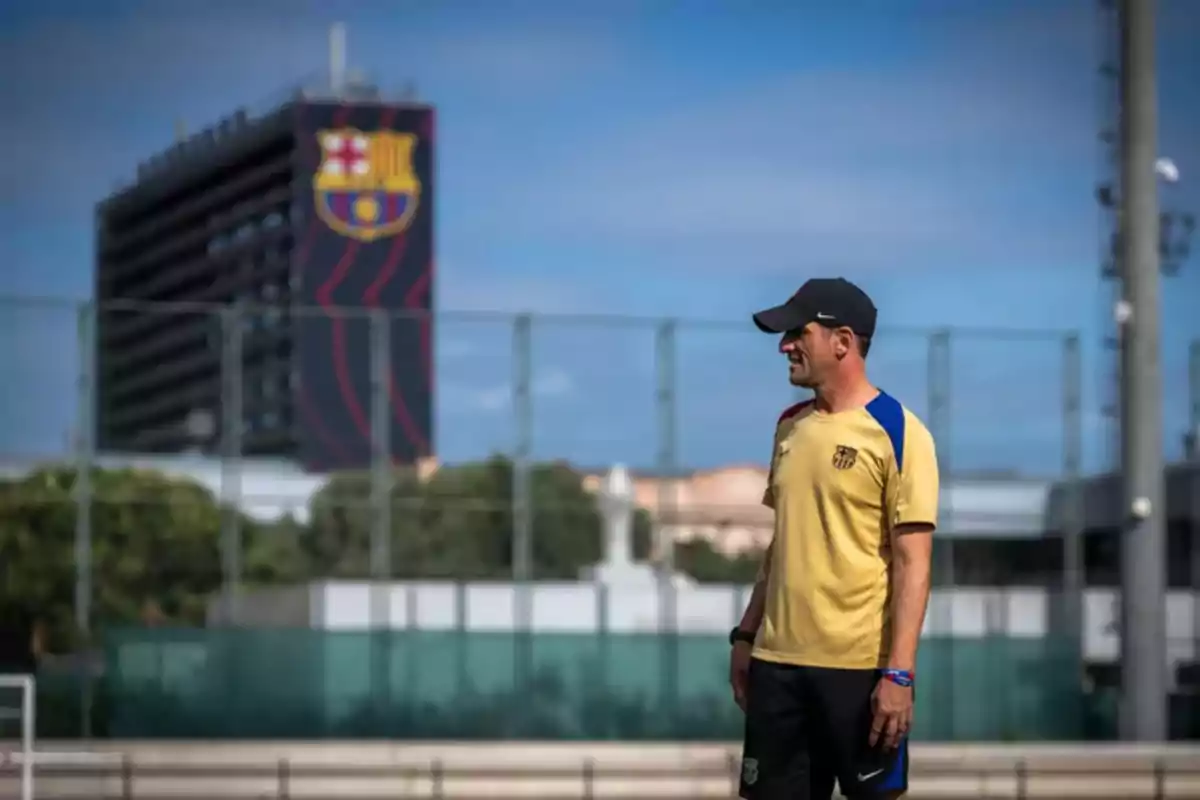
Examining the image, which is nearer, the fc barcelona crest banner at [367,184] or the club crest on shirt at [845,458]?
the club crest on shirt at [845,458]

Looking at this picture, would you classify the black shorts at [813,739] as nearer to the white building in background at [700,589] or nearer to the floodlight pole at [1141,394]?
the floodlight pole at [1141,394]

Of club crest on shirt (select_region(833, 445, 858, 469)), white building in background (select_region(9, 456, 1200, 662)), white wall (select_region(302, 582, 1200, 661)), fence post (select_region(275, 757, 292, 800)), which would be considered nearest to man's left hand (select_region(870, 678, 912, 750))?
club crest on shirt (select_region(833, 445, 858, 469))

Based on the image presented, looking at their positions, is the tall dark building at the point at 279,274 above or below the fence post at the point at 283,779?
→ above

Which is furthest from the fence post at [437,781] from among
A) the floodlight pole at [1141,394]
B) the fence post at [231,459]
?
the fence post at [231,459]

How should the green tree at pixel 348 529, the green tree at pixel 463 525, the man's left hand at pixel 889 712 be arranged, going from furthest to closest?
the green tree at pixel 348 529, the green tree at pixel 463 525, the man's left hand at pixel 889 712

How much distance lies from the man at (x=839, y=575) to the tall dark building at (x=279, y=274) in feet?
71.8

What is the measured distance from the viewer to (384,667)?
976 inches

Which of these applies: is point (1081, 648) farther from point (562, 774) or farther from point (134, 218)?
point (134, 218)

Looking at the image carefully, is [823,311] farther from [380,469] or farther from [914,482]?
[380,469]

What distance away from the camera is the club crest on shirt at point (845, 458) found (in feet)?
15.6

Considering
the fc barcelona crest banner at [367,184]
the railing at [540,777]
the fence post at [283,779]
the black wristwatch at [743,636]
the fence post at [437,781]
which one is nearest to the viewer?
the black wristwatch at [743,636]

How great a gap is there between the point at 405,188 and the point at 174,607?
213 feet

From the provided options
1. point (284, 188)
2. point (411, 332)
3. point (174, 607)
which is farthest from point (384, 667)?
point (284, 188)

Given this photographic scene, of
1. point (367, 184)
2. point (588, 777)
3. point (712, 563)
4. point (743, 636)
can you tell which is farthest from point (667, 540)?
point (367, 184)
